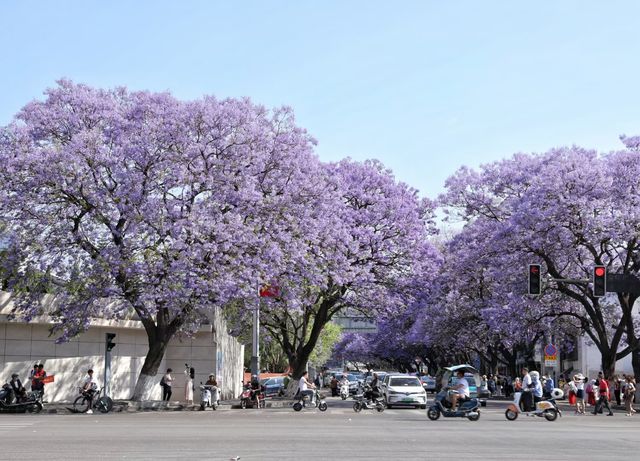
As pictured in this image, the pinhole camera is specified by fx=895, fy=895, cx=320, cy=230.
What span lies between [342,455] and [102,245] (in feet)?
71.3

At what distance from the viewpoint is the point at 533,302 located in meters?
45.1

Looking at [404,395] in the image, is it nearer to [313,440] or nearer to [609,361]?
[609,361]

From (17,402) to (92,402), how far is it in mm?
2591

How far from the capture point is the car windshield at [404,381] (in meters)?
38.6

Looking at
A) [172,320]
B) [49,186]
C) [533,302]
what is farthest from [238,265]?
[533,302]

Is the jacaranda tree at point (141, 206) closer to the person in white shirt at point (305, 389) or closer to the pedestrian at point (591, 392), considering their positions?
the person in white shirt at point (305, 389)

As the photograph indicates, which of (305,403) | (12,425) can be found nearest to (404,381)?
(305,403)

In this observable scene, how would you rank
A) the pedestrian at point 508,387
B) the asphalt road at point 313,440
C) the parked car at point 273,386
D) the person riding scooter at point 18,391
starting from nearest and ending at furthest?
the asphalt road at point 313,440, the person riding scooter at point 18,391, the parked car at point 273,386, the pedestrian at point 508,387

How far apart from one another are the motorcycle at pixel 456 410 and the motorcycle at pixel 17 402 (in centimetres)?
1422

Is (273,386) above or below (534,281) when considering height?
below

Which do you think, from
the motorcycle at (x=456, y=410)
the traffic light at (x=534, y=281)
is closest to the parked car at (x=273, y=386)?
the traffic light at (x=534, y=281)

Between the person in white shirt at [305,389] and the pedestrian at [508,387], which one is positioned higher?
the person in white shirt at [305,389]

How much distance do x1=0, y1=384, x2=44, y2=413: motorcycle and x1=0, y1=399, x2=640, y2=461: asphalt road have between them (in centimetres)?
617

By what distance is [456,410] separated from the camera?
26906mm
